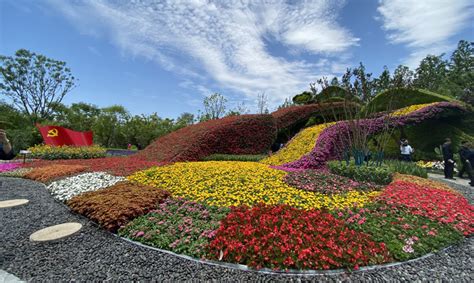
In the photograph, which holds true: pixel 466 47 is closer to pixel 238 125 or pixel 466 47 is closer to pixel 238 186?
pixel 238 125

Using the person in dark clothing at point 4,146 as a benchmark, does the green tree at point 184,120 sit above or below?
above

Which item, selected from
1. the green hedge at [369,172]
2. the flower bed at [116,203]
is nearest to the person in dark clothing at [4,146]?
the flower bed at [116,203]

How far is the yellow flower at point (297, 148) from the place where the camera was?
9148 mm

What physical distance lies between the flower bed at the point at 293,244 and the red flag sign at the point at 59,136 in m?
15.4

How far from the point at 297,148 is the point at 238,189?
5.56m

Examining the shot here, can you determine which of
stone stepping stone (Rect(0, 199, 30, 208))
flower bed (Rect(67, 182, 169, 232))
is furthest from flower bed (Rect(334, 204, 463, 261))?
stone stepping stone (Rect(0, 199, 30, 208))

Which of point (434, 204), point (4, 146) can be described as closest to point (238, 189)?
point (434, 204)

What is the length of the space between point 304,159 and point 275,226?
18.6ft

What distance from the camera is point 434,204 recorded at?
4.06m

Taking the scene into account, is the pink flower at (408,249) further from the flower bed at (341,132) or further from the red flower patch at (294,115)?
the red flower patch at (294,115)

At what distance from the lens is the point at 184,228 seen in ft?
10.6

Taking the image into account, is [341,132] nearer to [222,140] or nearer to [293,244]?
[222,140]

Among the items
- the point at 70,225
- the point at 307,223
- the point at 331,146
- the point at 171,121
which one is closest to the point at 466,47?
the point at 331,146

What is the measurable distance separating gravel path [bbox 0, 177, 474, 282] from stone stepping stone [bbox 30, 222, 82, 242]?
0.07m
